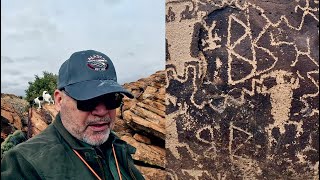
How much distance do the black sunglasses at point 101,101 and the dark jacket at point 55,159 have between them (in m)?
0.15

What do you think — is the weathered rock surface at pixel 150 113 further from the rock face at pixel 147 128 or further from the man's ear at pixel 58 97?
the man's ear at pixel 58 97

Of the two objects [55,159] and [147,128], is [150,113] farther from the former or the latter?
[55,159]

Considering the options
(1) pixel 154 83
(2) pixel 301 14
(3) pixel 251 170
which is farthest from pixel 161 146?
(2) pixel 301 14

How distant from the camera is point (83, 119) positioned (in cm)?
188

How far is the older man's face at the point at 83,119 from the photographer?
187 cm

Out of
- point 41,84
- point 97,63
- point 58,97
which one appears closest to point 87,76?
point 97,63

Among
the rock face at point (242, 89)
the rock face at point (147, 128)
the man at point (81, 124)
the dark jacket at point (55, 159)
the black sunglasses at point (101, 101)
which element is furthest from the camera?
the rock face at point (147, 128)

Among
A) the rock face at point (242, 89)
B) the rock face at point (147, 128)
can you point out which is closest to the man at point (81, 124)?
the rock face at point (242, 89)

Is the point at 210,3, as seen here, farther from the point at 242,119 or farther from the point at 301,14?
the point at 242,119

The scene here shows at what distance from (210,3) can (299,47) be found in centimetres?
94

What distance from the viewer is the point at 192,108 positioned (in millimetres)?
3998

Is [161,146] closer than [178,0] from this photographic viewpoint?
No

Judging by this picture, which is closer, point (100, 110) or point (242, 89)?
point (100, 110)

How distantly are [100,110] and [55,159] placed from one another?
0.31 metres
